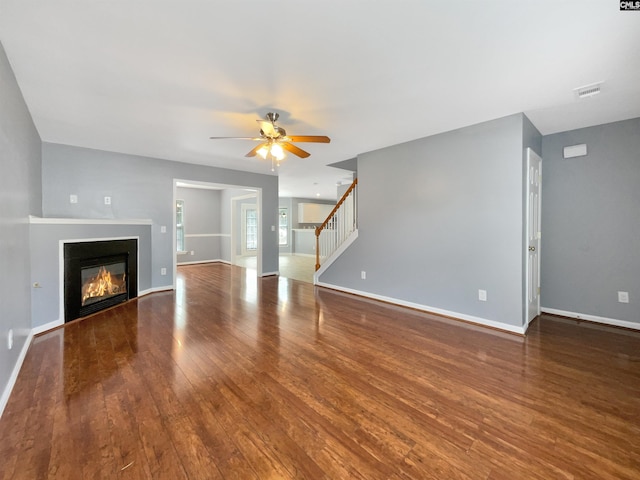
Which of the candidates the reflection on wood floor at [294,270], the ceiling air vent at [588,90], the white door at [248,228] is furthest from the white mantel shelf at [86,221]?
the ceiling air vent at [588,90]

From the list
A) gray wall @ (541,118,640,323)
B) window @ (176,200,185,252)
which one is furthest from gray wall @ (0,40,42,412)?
gray wall @ (541,118,640,323)

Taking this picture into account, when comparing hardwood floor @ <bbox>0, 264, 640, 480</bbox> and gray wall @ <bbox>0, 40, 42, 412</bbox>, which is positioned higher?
gray wall @ <bbox>0, 40, 42, 412</bbox>

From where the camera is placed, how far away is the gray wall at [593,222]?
321 centimetres

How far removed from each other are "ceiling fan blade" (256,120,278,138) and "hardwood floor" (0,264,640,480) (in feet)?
7.25

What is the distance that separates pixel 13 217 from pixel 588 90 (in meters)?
5.07

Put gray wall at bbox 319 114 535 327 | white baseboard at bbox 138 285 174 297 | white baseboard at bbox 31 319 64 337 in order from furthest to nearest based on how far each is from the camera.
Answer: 1. white baseboard at bbox 138 285 174 297
2. gray wall at bbox 319 114 535 327
3. white baseboard at bbox 31 319 64 337

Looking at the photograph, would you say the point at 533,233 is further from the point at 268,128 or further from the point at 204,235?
the point at 204,235

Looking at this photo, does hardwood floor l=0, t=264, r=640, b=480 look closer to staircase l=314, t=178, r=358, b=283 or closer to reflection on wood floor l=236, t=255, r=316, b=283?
staircase l=314, t=178, r=358, b=283

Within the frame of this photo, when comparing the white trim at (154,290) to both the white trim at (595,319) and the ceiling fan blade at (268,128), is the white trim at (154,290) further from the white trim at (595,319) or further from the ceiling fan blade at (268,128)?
the white trim at (595,319)

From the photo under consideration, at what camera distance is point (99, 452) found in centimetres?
146

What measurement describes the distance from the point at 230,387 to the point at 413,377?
1432 mm

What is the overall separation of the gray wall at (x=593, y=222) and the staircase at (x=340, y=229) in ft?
9.15

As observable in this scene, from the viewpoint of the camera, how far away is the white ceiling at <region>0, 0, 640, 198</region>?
1.63 m

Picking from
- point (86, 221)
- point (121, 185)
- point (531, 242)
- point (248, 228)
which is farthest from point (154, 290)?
point (531, 242)
